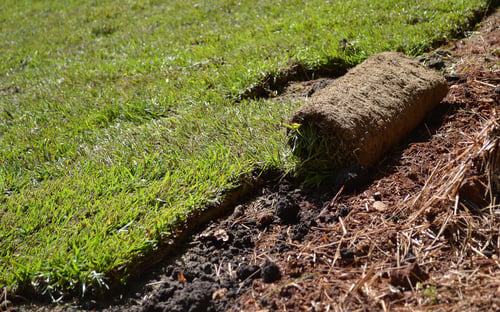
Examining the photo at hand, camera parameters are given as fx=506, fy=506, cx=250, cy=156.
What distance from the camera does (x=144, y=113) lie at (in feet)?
15.8

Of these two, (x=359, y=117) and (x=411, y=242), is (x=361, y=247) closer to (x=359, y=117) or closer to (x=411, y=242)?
(x=411, y=242)

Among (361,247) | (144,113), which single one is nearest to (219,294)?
(361,247)

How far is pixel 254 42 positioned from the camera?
5.88 m

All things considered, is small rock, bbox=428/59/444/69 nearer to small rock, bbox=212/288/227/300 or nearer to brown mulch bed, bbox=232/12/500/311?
brown mulch bed, bbox=232/12/500/311

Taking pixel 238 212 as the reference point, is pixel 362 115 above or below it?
above

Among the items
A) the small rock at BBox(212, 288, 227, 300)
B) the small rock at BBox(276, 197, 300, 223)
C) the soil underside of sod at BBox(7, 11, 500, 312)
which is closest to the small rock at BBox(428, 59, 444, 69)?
the soil underside of sod at BBox(7, 11, 500, 312)

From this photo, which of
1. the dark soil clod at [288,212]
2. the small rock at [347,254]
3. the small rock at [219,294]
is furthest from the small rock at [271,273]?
the dark soil clod at [288,212]

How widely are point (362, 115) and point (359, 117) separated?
1.4 inches

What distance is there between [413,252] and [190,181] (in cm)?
158

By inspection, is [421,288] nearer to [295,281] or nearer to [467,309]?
[467,309]

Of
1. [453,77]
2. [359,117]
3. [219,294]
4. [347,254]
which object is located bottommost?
[219,294]

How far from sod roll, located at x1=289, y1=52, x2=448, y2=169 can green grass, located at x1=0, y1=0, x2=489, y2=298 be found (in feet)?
0.93

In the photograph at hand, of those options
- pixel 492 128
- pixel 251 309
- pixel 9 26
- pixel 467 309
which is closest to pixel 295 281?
pixel 251 309

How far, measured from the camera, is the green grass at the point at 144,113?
3.13 metres
